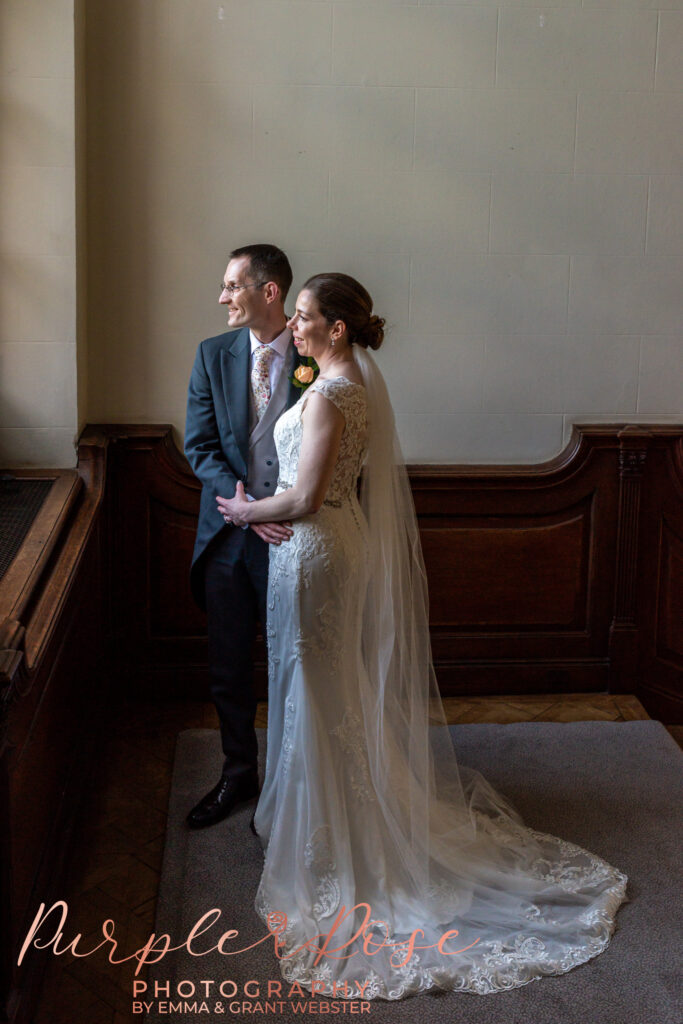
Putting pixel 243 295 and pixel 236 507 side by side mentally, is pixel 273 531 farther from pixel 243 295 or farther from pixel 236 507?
pixel 243 295

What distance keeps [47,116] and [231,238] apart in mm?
790

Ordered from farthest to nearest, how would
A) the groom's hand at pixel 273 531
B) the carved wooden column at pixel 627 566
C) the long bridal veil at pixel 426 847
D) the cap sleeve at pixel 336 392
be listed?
the carved wooden column at pixel 627 566 → the groom's hand at pixel 273 531 → the cap sleeve at pixel 336 392 → the long bridal veil at pixel 426 847

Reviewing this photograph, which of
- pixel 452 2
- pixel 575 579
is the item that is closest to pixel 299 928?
pixel 575 579

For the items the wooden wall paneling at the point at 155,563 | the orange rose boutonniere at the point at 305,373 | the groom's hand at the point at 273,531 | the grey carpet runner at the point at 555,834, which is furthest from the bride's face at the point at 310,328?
the grey carpet runner at the point at 555,834

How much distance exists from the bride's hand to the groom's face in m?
0.50

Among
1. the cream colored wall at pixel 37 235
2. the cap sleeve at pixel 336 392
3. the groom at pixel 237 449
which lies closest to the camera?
the cap sleeve at pixel 336 392

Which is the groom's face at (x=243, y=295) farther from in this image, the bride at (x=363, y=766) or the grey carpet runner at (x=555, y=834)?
the grey carpet runner at (x=555, y=834)

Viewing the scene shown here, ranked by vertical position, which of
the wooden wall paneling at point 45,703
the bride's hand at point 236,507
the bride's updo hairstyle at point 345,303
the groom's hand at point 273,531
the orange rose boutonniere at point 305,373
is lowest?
the wooden wall paneling at point 45,703

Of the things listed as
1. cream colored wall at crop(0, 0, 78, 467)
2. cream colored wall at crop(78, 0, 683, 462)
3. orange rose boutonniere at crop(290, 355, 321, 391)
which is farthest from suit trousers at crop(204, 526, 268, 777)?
cream colored wall at crop(78, 0, 683, 462)

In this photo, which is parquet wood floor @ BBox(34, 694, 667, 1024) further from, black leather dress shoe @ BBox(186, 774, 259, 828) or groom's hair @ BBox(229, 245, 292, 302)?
groom's hair @ BBox(229, 245, 292, 302)

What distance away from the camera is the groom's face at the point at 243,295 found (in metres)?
3.21

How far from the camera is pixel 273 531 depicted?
303 centimetres

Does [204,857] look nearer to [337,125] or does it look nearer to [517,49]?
[337,125]

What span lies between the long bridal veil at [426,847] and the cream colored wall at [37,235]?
1.38 metres
